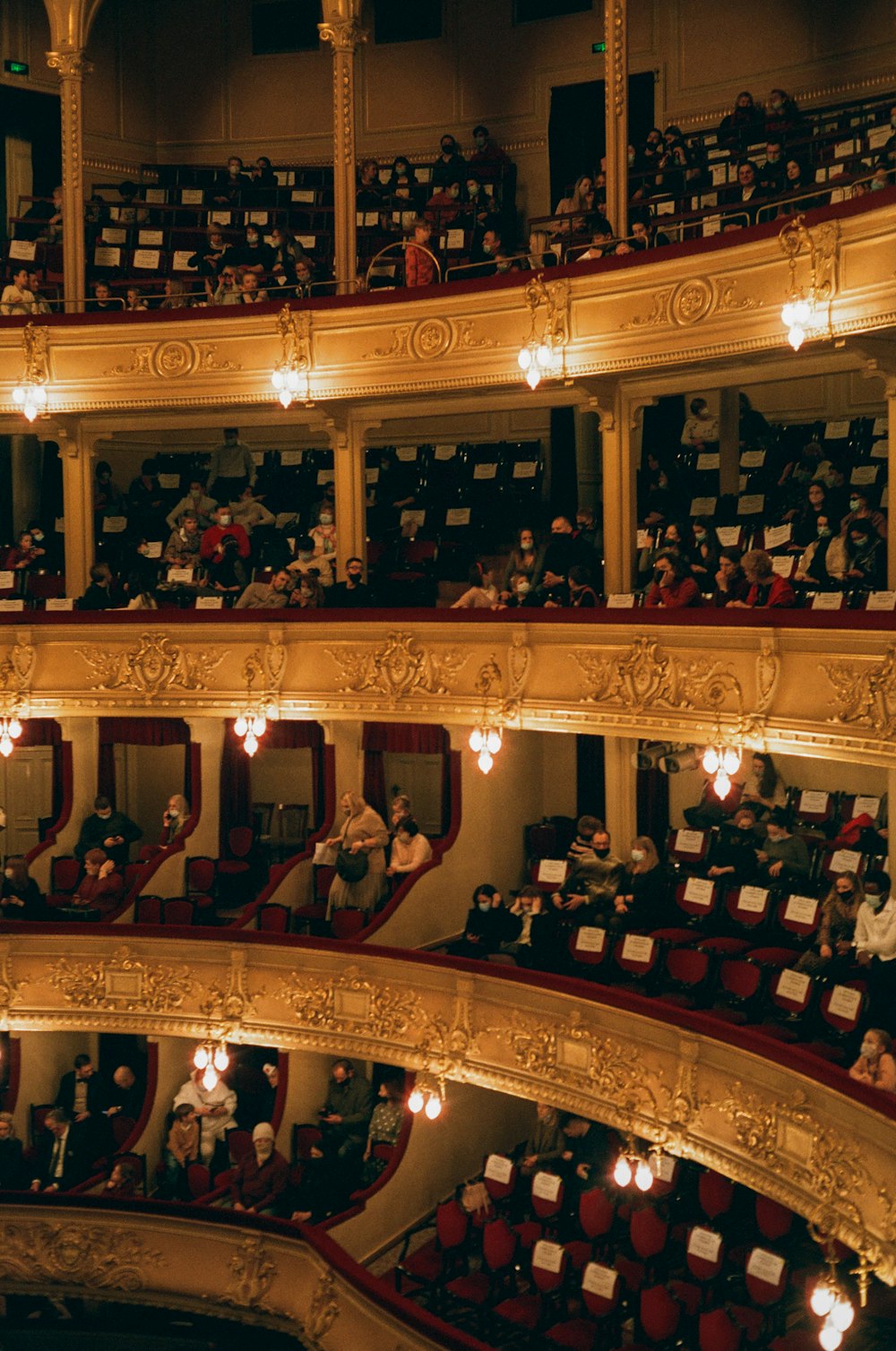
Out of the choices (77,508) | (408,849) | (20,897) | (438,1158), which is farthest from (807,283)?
(20,897)

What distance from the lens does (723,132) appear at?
15148mm

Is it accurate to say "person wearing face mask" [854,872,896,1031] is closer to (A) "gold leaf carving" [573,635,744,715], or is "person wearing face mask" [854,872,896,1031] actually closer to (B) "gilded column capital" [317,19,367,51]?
(A) "gold leaf carving" [573,635,744,715]

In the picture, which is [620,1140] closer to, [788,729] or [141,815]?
[788,729]

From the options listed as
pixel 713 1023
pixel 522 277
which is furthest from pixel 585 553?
pixel 713 1023

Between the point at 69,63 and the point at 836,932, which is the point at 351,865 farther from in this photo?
the point at 69,63

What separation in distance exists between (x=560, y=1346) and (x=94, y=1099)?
18.4 ft

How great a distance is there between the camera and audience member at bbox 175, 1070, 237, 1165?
46.9 ft

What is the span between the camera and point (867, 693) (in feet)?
32.6

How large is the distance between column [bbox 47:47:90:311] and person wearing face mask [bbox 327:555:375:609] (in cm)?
423

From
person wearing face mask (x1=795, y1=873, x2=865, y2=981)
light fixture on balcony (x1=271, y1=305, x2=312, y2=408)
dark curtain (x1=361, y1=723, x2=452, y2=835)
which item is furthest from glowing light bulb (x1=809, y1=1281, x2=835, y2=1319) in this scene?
light fixture on balcony (x1=271, y1=305, x2=312, y2=408)

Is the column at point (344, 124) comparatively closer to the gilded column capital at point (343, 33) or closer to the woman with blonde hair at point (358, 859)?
the gilded column capital at point (343, 33)

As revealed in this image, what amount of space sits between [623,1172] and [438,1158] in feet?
9.02

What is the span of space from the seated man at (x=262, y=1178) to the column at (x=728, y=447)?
670cm

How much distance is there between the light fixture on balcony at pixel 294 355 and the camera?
1455 cm
